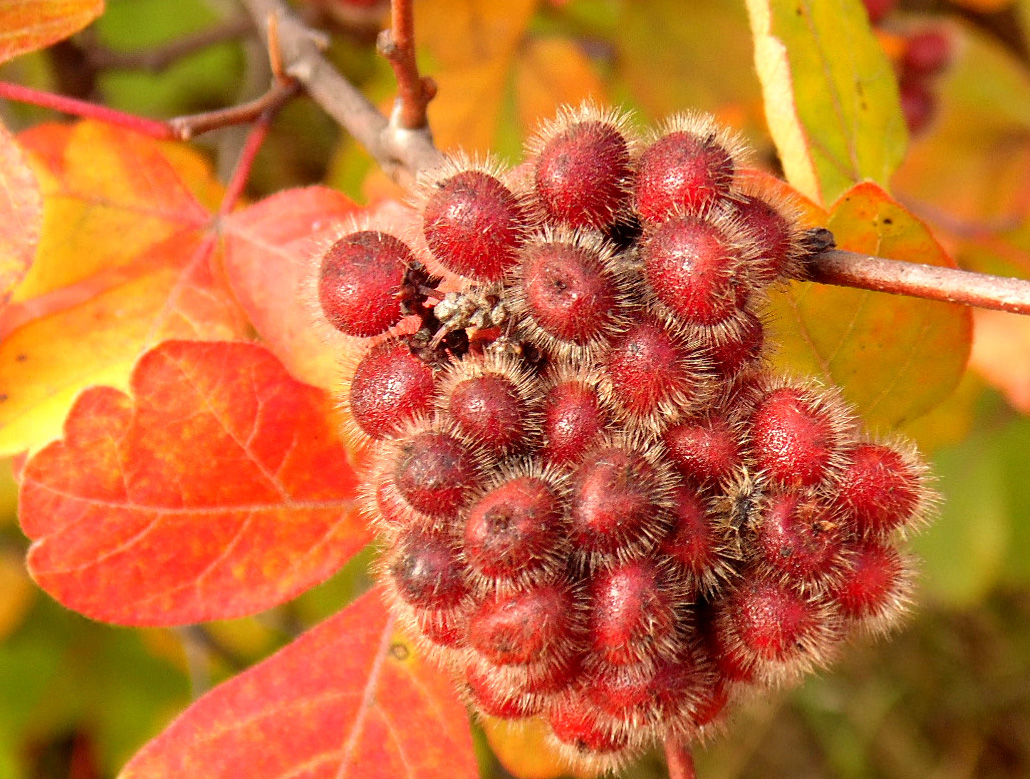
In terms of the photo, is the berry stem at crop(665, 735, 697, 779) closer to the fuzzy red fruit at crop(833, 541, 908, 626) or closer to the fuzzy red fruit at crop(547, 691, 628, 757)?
the fuzzy red fruit at crop(547, 691, 628, 757)

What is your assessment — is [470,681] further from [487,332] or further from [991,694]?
[991,694]

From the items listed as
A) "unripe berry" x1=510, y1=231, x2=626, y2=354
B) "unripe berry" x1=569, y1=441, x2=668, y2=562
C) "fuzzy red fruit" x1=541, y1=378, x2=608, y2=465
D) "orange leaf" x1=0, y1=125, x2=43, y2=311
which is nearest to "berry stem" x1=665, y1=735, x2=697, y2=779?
"unripe berry" x1=569, y1=441, x2=668, y2=562

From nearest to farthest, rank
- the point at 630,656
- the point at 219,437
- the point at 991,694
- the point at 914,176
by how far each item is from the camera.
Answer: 1. the point at 630,656
2. the point at 219,437
3. the point at 914,176
4. the point at 991,694

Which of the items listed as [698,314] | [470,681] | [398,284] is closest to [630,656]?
[470,681]

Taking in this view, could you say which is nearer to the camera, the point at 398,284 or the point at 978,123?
the point at 398,284

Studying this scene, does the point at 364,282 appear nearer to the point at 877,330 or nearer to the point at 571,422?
the point at 571,422

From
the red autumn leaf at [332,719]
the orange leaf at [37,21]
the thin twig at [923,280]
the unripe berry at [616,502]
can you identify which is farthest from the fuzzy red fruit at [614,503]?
the orange leaf at [37,21]

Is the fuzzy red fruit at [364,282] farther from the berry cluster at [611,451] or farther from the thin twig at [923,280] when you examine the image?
the thin twig at [923,280]
